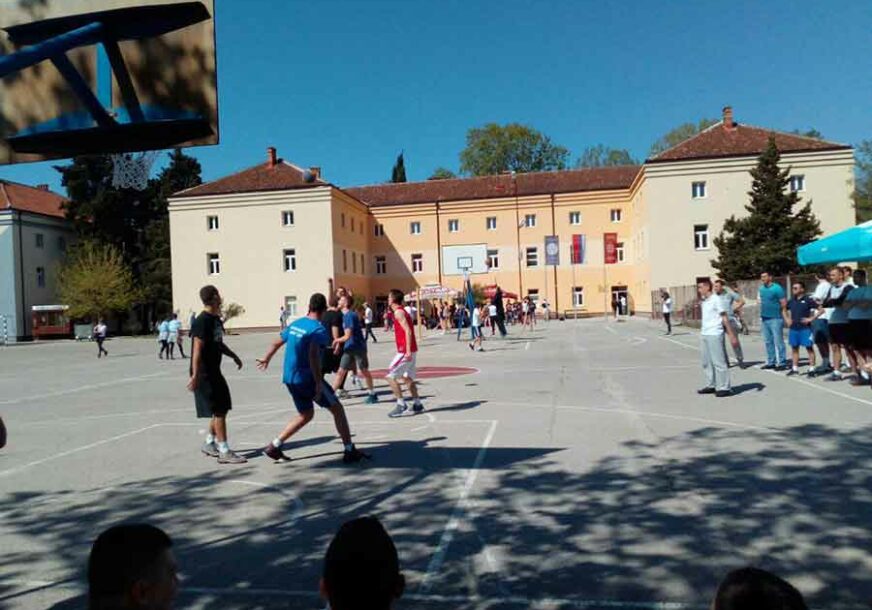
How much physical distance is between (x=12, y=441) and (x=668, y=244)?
157 feet

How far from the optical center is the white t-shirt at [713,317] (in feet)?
37.6

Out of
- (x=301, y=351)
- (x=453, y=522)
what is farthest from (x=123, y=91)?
(x=453, y=522)

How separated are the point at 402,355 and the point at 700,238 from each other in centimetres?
4572

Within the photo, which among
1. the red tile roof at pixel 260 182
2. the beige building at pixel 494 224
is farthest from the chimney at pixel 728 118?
the red tile roof at pixel 260 182

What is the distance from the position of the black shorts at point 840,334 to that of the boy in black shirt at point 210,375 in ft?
32.5

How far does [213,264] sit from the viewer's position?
190 feet

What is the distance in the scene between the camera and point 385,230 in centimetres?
6675

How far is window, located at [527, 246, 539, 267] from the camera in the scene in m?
63.4

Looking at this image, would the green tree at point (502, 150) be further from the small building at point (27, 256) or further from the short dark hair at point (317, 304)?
the short dark hair at point (317, 304)

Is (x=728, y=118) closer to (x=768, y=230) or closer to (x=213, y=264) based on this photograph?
(x=768, y=230)

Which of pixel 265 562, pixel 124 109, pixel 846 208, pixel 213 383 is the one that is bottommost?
pixel 265 562

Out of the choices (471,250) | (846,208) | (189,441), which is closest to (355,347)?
(189,441)

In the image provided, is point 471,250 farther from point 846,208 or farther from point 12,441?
point 846,208

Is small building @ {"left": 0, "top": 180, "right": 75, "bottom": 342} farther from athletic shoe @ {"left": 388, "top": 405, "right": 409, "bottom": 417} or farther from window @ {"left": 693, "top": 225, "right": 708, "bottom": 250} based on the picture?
athletic shoe @ {"left": 388, "top": 405, "right": 409, "bottom": 417}
